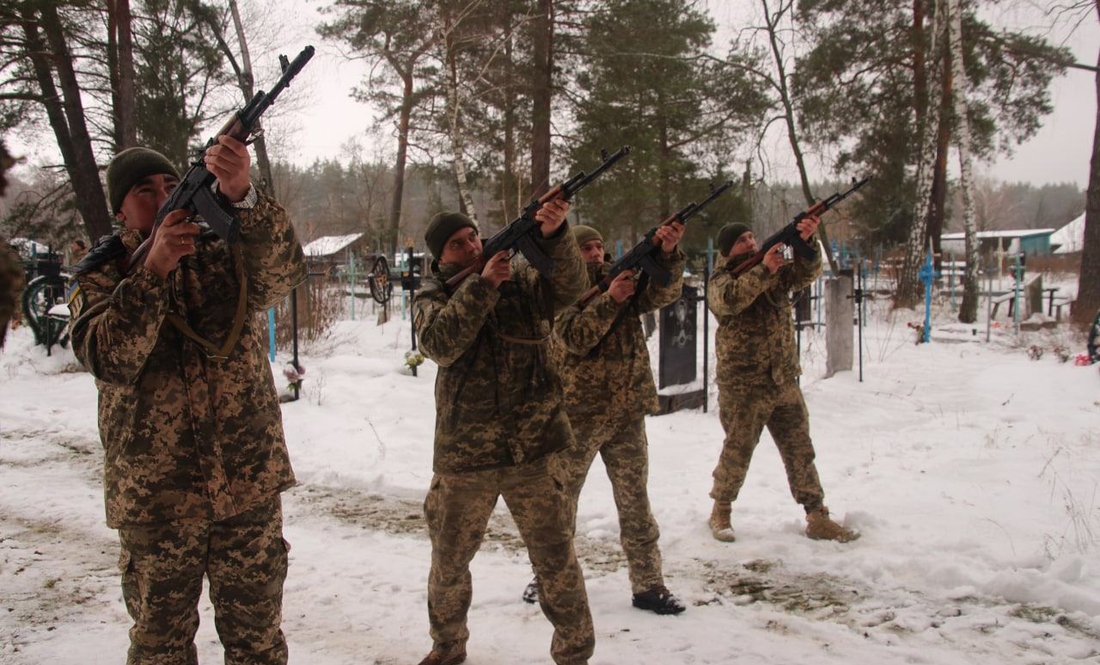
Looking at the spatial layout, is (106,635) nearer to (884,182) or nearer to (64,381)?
(64,381)

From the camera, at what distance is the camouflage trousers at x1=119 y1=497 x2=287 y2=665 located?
2281 mm

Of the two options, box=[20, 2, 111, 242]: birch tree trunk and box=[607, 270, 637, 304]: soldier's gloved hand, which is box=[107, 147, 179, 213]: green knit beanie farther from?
box=[20, 2, 111, 242]: birch tree trunk

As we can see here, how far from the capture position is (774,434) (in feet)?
15.8

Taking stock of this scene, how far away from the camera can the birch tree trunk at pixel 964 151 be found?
47.9 ft

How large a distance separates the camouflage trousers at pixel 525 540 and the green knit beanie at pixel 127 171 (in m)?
1.51


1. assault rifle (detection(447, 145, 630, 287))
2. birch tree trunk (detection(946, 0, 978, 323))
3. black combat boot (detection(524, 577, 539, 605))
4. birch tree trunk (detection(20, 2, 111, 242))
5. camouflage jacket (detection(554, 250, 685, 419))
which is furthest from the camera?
birch tree trunk (detection(946, 0, 978, 323))

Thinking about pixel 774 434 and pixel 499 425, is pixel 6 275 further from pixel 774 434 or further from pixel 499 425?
pixel 774 434

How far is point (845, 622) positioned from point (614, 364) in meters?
1.65

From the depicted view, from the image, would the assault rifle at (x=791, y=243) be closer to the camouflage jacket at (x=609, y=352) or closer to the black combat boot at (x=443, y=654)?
the camouflage jacket at (x=609, y=352)

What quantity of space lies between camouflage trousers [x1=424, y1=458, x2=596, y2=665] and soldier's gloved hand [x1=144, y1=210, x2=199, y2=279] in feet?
4.30

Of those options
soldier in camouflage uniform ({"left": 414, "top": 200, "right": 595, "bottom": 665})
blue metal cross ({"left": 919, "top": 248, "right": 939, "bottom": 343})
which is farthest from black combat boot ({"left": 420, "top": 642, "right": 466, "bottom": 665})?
blue metal cross ({"left": 919, "top": 248, "right": 939, "bottom": 343})

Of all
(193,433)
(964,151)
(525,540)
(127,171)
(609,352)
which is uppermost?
(964,151)

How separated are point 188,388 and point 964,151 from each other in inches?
644

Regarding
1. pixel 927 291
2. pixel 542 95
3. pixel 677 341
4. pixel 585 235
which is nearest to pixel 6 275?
pixel 585 235
